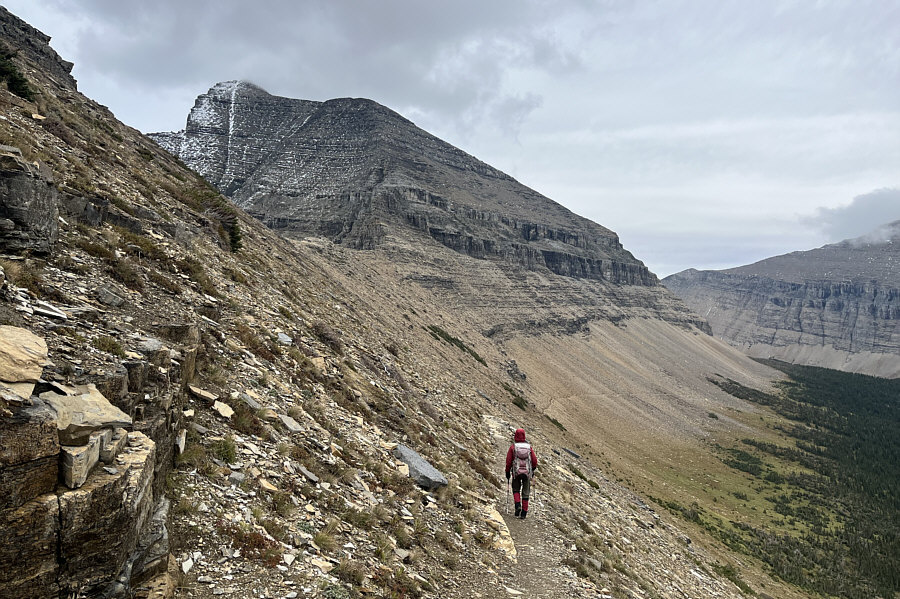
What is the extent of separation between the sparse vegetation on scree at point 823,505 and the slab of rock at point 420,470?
33037mm

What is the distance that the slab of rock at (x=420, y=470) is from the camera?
11.4 metres

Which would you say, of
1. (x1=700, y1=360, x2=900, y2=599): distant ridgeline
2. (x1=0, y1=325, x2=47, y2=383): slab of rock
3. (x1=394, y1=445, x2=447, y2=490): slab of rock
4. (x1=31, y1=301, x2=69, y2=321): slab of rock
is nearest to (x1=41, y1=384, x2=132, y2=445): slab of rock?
(x1=0, y1=325, x2=47, y2=383): slab of rock

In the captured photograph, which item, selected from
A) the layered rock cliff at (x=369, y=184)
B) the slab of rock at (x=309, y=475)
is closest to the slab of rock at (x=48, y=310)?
the slab of rock at (x=309, y=475)

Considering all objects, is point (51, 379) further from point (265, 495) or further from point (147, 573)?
point (265, 495)

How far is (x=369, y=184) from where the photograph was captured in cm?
11531

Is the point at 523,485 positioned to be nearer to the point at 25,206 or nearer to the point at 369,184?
the point at 25,206

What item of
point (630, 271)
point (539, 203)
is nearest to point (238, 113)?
point (539, 203)

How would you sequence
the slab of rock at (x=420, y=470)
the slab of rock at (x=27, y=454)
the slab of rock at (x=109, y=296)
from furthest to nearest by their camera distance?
the slab of rock at (x=420, y=470)
the slab of rock at (x=109, y=296)
the slab of rock at (x=27, y=454)

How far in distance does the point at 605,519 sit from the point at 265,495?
58.1 feet

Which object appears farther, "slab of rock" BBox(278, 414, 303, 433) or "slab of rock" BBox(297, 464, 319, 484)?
"slab of rock" BBox(278, 414, 303, 433)

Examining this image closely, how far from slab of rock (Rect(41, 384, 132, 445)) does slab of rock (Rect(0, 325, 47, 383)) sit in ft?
0.99

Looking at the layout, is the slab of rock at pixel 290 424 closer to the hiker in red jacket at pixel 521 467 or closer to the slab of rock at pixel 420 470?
the slab of rock at pixel 420 470

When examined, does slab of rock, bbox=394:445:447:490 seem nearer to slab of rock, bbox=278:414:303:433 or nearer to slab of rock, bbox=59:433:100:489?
slab of rock, bbox=278:414:303:433

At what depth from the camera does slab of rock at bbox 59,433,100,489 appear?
A: 4488 millimetres
